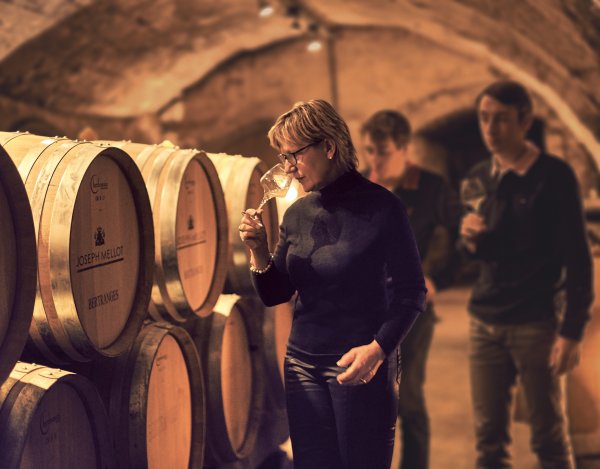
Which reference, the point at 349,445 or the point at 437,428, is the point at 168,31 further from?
the point at 349,445

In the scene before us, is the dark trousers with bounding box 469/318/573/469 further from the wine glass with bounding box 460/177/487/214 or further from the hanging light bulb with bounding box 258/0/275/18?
the hanging light bulb with bounding box 258/0/275/18

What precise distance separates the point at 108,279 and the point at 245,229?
0.46 metres

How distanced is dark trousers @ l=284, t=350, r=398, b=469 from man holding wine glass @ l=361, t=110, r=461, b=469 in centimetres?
190

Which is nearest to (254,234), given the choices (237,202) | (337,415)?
(337,415)

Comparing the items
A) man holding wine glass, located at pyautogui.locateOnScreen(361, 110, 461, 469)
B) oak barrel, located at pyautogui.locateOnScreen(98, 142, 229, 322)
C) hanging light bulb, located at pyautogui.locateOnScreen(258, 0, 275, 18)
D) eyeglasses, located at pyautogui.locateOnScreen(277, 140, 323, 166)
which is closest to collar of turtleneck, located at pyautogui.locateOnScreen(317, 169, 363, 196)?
eyeglasses, located at pyautogui.locateOnScreen(277, 140, 323, 166)

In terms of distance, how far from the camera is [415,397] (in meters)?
4.02

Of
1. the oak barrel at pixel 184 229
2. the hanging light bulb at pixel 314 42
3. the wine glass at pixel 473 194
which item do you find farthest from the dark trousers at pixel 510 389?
the hanging light bulb at pixel 314 42

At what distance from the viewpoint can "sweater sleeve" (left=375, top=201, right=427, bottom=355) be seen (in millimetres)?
1972

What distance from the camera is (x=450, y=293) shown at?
10242mm

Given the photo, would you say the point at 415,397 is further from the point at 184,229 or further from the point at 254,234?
the point at 254,234

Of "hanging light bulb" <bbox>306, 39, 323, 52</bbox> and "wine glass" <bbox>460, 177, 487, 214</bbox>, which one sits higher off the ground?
"hanging light bulb" <bbox>306, 39, 323, 52</bbox>

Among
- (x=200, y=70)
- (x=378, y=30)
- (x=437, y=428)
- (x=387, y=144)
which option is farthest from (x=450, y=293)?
(x=387, y=144)

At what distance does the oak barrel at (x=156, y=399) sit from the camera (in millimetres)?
2320

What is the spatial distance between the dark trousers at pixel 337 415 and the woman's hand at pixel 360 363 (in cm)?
6
